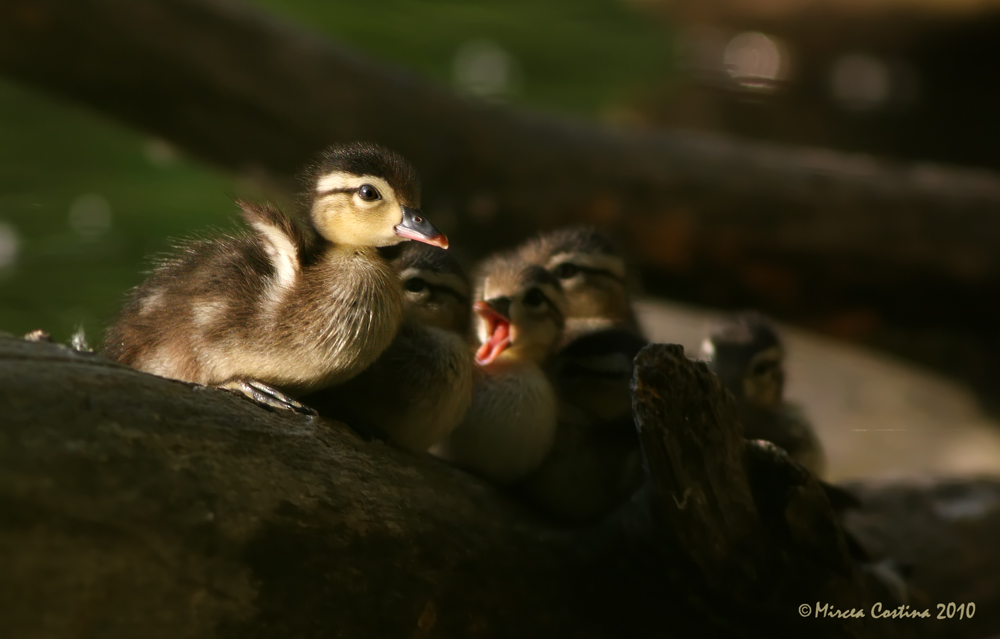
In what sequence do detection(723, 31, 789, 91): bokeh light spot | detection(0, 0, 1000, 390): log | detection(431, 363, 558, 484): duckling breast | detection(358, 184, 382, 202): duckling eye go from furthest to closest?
detection(723, 31, 789, 91): bokeh light spot
detection(0, 0, 1000, 390): log
detection(431, 363, 558, 484): duckling breast
detection(358, 184, 382, 202): duckling eye

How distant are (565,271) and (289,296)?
4.17ft

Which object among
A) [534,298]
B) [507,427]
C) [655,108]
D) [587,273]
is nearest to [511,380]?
[507,427]

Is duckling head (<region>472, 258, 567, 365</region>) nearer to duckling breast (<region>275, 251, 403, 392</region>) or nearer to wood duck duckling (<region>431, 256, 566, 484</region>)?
wood duck duckling (<region>431, 256, 566, 484</region>)

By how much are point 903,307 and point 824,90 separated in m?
5.93

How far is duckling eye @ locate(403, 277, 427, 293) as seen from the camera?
8.82ft

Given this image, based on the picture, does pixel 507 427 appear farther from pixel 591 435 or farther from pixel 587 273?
pixel 587 273

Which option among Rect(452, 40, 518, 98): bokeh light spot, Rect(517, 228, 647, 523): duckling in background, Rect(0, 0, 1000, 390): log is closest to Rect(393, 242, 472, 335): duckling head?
Rect(517, 228, 647, 523): duckling in background

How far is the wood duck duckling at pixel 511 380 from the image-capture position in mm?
2689

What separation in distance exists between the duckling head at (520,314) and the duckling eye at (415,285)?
8.4 inches

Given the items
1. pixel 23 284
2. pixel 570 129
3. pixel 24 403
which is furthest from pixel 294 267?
pixel 23 284

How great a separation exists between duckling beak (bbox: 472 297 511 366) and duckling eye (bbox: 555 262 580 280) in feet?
1.65

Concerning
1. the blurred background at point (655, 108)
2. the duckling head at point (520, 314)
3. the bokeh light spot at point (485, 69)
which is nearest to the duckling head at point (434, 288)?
the duckling head at point (520, 314)

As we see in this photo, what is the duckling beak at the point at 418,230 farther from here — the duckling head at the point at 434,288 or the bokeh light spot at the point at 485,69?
the bokeh light spot at the point at 485,69

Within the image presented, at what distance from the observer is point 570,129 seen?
562cm
